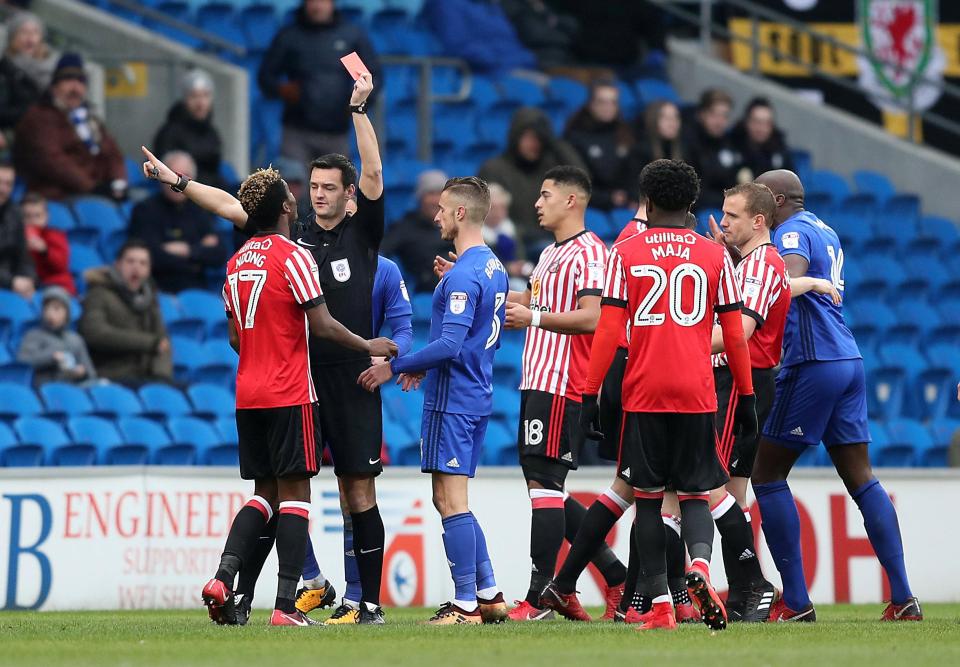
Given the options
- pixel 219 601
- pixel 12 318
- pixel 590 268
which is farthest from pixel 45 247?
pixel 219 601

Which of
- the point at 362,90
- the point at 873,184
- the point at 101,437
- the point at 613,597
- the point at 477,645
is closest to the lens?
the point at 477,645

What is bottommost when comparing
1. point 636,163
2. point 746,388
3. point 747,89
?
point 746,388

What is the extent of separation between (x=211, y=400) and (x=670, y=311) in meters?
6.31

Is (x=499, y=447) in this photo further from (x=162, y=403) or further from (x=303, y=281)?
(x=303, y=281)

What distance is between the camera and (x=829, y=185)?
18922 millimetres

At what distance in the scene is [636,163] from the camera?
1711cm

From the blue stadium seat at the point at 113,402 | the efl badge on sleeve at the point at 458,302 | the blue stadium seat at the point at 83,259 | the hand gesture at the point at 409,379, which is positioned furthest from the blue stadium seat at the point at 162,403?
the efl badge on sleeve at the point at 458,302

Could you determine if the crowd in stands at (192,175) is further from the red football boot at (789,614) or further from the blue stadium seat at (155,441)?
the red football boot at (789,614)

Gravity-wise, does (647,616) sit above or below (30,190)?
below

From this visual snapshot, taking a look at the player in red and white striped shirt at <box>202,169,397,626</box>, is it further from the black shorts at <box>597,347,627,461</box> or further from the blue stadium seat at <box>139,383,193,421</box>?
the blue stadium seat at <box>139,383,193,421</box>

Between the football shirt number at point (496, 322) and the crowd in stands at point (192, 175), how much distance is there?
500 cm

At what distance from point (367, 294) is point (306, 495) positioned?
1.11 metres

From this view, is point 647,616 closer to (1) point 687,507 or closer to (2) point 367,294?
(1) point 687,507

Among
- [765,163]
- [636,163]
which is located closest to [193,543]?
[636,163]
